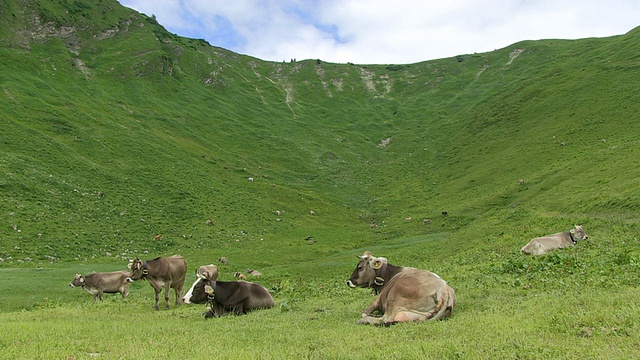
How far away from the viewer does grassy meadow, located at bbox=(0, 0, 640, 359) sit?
9.32 metres

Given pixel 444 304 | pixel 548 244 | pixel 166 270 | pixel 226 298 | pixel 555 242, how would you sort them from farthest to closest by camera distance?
pixel 555 242, pixel 548 244, pixel 166 270, pixel 226 298, pixel 444 304

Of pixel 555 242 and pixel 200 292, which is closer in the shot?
pixel 200 292

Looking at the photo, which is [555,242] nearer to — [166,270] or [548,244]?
[548,244]

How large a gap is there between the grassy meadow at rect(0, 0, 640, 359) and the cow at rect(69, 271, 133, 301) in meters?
0.71

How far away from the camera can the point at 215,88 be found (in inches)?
4599

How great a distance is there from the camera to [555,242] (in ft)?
69.9

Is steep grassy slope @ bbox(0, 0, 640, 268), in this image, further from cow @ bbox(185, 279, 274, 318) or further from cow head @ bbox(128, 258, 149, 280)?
cow @ bbox(185, 279, 274, 318)

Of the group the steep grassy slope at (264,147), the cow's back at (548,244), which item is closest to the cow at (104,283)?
the steep grassy slope at (264,147)

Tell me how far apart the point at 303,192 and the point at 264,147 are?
23.7 m

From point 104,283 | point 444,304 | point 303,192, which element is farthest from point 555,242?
point 303,192

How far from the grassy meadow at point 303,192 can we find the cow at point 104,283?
2.32ft

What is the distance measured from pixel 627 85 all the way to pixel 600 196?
52625 mm

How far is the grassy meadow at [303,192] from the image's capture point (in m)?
9.32

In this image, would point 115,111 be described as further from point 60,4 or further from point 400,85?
point 400,85
